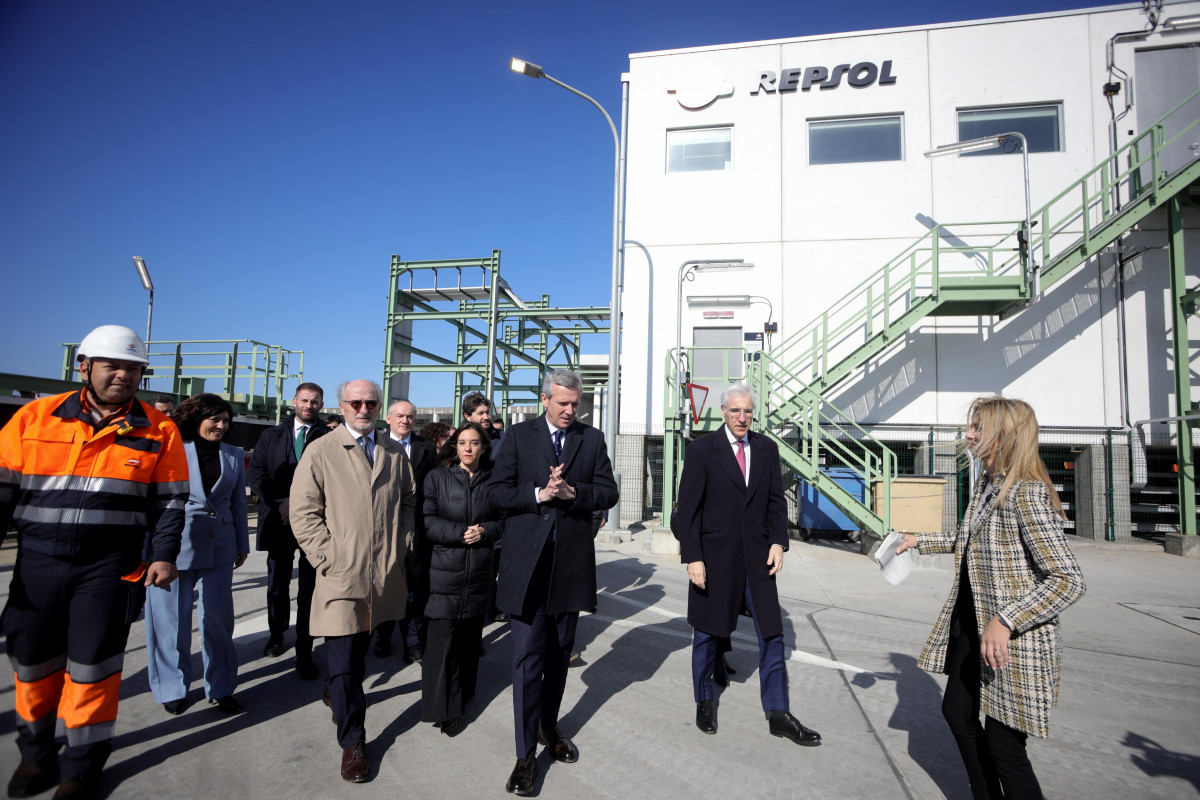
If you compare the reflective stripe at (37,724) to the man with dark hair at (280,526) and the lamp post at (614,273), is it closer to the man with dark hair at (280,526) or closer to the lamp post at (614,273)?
the man with dark hair at (280,526)

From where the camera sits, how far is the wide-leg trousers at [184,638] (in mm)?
3588

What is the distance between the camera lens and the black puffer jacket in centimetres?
368

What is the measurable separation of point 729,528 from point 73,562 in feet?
10.6

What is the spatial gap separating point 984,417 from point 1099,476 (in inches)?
472

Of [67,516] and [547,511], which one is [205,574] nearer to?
[67,516]

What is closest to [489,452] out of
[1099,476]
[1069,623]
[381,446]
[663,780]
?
[381,446]

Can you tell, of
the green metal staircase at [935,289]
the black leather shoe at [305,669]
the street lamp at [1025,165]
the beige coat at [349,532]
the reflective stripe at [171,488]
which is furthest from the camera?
the street lamp at [1025,165]

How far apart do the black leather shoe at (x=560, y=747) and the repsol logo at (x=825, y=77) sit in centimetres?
1405

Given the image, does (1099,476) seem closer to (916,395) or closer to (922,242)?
(916,395)

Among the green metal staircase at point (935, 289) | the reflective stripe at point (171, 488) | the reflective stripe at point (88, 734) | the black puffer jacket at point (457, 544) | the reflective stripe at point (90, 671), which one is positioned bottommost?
the reflective stripe at point (88, 734)

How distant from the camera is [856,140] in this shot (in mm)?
13367

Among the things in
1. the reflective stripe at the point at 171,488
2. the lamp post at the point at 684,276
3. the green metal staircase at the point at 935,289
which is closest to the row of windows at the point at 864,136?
the green metal staircase at the point at 935,289

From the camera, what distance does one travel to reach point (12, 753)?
3.08 meters

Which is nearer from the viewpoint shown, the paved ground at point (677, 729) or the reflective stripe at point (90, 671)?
the reflective stripe at point (90, 671)
